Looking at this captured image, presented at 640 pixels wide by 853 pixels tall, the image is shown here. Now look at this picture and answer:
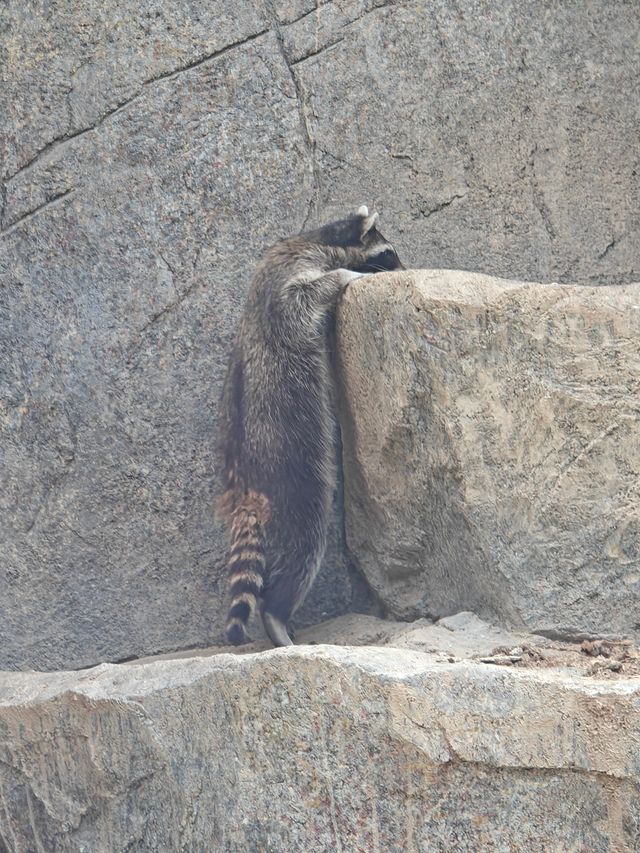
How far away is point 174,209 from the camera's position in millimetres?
5312

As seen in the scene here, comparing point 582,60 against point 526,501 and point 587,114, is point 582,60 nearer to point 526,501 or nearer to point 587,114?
point 587,114

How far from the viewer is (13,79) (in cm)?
523

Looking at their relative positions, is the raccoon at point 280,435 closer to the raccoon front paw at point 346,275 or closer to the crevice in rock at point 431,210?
the raccoon front paw at point 346,275

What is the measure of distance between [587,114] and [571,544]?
8.27ft

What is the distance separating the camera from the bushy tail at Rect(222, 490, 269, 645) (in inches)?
175

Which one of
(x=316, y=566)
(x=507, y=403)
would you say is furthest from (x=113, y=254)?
(x=507, y=403)

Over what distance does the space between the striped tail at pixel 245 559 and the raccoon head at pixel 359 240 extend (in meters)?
1.15

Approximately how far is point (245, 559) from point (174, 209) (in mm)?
1628

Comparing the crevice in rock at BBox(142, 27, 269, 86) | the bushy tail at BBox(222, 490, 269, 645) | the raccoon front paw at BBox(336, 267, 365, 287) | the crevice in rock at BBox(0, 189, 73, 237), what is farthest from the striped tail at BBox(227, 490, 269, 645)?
the crevice in rock at BBox(142, 27, 269, 86)

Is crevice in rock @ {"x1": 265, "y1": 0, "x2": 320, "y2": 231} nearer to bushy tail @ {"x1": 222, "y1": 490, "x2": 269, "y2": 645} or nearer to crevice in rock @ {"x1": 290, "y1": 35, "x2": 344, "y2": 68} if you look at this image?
crevice in rock @ {"x1": 290, "y1": 35, "x2": 344, "y2": 68}

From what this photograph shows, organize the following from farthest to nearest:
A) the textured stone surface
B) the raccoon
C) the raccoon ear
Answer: the raccoon ear → the raccoon → the textured stone surface

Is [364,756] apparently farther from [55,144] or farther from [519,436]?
[55,144]

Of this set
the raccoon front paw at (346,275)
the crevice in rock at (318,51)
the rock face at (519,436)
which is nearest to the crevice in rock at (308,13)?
the crevice in rock at (318,51)

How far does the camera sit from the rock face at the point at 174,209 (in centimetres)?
520
